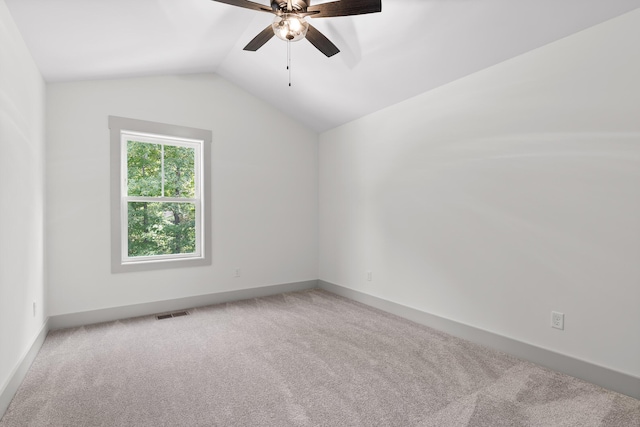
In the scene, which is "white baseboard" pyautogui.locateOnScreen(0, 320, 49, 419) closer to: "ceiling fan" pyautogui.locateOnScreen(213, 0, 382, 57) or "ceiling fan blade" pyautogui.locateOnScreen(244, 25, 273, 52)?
"ceiling fan" pyautogui.locateOnScreen(213, 0, 382, 57)

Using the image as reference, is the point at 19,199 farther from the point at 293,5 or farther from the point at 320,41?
the point at 320,41

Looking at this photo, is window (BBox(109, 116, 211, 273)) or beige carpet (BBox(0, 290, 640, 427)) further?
window (BBox(109, 116, 211, 273))

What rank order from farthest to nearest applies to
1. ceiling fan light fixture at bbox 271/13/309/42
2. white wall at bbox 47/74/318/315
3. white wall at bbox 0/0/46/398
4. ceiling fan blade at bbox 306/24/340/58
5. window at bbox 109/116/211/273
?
window at bbox 109/116/211/273
white wall at bbox 47/74/318/315
ceiling fan blade at bbox 306/24/340/58
ceiling fan light fixture at bbox 271/13/309/42
white wall at bbox 0/0/46/398

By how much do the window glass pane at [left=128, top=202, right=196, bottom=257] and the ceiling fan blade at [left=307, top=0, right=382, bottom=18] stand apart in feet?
9.13

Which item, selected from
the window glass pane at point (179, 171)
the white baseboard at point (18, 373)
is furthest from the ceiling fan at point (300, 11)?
the white baseboard at point (18, 373)

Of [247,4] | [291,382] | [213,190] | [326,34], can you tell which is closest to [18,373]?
[291,382]

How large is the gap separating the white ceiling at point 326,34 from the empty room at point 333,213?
2cm

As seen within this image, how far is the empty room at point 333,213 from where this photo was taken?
6.69 ft

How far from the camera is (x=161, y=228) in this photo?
3920 mm

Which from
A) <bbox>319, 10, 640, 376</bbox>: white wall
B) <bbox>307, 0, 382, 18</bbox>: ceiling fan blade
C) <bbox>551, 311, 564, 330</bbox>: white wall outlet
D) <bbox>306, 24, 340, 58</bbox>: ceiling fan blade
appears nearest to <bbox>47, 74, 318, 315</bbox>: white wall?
<bbox>319, 10, 640, 376</bbox>: white wall

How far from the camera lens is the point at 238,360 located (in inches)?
99.9

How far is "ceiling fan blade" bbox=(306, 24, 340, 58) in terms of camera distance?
2.34 metres

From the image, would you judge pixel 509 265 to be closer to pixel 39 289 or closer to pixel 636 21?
pixel 636 21

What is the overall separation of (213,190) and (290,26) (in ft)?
7.80
